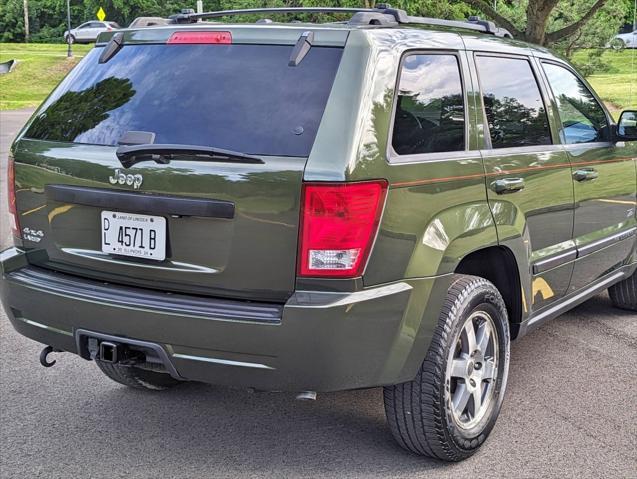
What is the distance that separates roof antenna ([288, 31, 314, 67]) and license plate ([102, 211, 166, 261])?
0.79m

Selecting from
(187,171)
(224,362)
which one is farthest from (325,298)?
(187,171)

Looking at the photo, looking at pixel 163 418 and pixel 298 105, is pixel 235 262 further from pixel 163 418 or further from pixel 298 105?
pixel 163 418

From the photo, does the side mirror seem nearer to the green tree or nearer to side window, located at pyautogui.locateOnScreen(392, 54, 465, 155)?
side window, located at pyautogui.locateOnScreen(392, 54, 465, 155)

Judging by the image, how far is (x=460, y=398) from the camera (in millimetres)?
3607

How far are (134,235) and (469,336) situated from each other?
1.52 meters

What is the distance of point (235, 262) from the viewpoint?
3.06 m

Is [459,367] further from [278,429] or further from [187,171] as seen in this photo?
[187,171]

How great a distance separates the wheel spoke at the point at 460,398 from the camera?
360 cm

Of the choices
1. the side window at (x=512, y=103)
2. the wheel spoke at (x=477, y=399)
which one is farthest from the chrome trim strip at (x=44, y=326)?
the side window at (x=512, y=103)

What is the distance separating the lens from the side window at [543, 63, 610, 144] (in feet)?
15.0

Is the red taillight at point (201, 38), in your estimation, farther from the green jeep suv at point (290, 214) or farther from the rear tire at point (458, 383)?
the rear tire at point (458, 383)

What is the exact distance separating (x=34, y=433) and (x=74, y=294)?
908 mm

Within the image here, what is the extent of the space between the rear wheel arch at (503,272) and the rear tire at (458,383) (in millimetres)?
183

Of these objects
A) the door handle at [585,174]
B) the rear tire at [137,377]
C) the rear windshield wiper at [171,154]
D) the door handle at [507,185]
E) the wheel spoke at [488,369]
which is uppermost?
the rear windshield wiper at [171,154]
